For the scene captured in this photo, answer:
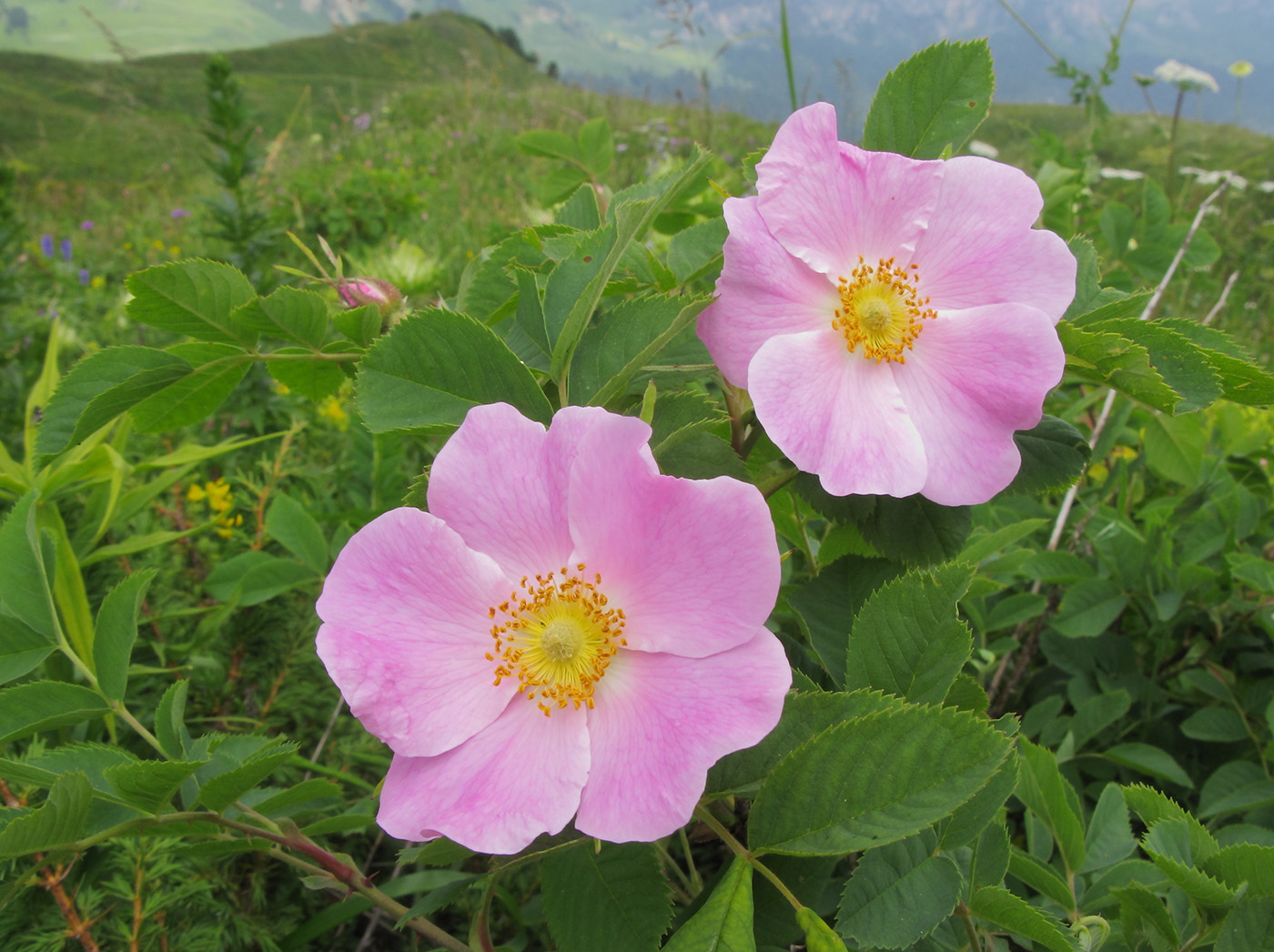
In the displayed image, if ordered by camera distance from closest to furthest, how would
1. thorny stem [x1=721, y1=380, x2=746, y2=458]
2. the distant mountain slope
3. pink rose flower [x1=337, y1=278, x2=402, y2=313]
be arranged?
thorny stem [x1=721, y1=380, x2=746, y2=458] → pink rose flower [x1=337, y1=278, x2=402, y2=313] → the distant mountain slope

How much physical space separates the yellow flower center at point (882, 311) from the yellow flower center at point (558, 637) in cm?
30

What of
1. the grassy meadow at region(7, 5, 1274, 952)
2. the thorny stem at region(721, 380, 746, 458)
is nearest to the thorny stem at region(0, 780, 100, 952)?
the grassy meadow at region(7, 5, 1274, 952)

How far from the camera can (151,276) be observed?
0.76 m

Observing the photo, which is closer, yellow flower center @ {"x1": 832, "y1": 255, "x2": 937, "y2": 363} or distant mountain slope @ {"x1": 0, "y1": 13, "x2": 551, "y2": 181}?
yellow flower center @ {"x1": 832, "y1": 255, "x2": 937, "y2": 363}

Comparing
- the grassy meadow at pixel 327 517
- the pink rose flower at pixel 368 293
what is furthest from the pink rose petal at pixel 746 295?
the pink rose flower at pixel 368 293

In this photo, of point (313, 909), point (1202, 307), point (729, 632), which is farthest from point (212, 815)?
point (1202, 307)

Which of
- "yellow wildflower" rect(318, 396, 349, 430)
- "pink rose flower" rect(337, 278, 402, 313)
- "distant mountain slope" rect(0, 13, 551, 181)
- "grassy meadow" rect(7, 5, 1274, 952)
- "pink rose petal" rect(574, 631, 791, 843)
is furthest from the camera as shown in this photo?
"distant mountain slope" rect(0, 13, 551, 181)

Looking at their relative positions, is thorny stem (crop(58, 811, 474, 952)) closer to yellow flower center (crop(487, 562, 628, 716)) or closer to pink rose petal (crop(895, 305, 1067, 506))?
yellow flower center (crop(487, 562, 628, 716))

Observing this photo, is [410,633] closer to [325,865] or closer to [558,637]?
[558,637]

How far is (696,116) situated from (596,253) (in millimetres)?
6850

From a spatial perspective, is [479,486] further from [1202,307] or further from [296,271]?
[1202,307]

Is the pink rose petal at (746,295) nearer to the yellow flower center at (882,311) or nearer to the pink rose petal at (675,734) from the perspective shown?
the yellow flower center at (882,311)

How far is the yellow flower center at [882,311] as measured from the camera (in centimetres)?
66

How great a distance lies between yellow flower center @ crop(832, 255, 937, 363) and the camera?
66 centimetres
